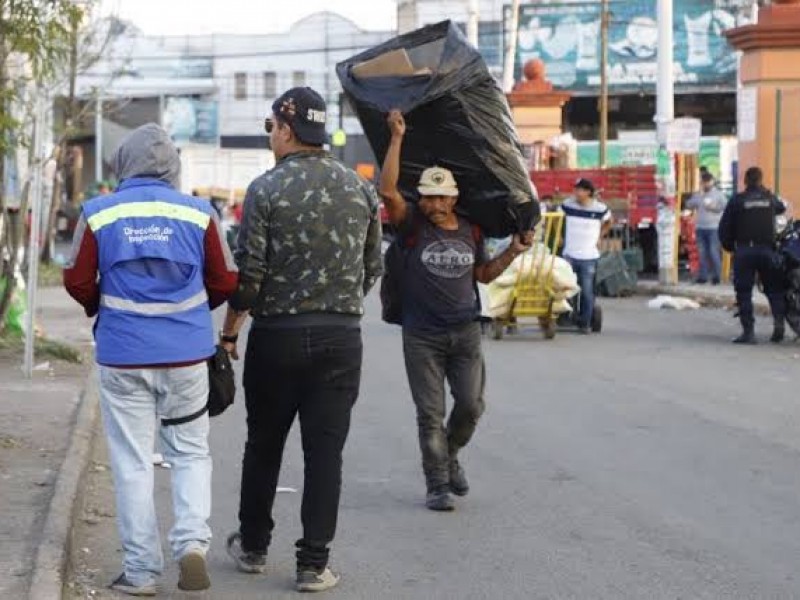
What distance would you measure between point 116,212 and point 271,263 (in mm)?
697

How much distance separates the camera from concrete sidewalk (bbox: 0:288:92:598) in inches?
292

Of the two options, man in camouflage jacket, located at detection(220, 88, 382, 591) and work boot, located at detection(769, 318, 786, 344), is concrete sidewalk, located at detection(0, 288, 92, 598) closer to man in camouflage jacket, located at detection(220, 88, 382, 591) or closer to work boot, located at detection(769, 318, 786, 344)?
man in camouflage jacket, located at detection(220, 88, 382, 591)

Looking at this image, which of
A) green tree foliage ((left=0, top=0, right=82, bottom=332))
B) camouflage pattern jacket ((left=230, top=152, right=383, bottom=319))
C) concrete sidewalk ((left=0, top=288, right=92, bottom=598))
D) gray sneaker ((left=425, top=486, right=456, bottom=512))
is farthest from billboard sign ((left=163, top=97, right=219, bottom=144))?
camouflage pattern jacket ((left=230, top=152, right=383, bottom=319))

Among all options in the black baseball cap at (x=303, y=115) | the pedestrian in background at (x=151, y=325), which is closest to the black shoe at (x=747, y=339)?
the black baseball cap at (x=303, y=115)

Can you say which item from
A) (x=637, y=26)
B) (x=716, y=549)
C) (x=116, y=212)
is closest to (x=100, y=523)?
(x=116, y=212)

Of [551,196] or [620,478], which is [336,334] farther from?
[551,196]

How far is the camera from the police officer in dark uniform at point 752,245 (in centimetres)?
1777

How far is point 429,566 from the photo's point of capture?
760 centimetres

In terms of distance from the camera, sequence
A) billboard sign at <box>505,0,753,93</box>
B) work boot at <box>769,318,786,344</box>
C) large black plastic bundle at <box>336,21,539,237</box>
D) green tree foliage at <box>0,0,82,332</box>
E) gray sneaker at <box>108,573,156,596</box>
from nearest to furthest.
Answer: gray sneaker at <box>108,573,156,596</box> < large black plastic bundle at <box>336,21,539,237</box> < green tree foliage at <box>0,0,82,332</box> < work boot at <box>769,318,786,344</box> < billboard sign at <box>505,0,753,93</box>

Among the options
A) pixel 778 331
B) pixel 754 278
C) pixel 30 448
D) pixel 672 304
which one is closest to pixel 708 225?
pixel 672 304

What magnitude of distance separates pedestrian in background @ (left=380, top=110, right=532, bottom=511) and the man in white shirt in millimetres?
10171

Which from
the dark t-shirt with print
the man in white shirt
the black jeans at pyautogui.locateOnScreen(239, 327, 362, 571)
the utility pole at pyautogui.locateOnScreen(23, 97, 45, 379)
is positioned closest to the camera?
the black jeans at pyautogui.locateOnScreen(239, 327, 362, 571)

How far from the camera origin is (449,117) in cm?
Answer: 843

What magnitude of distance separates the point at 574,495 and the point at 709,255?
60.6ft
